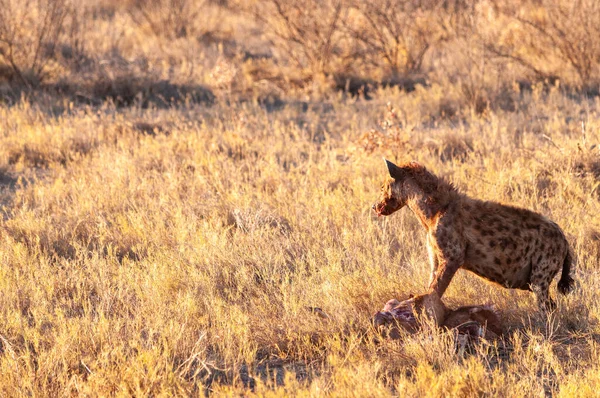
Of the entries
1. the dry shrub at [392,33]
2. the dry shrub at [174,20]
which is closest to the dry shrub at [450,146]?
the dry shrub at [392,33]

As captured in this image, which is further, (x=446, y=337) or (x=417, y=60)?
(x=417, y=60)

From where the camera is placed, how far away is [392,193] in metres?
4.75

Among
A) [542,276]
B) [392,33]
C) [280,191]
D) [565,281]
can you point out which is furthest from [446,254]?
[392,33]

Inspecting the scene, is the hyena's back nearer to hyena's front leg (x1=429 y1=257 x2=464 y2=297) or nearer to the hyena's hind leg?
the hyena's hind leg

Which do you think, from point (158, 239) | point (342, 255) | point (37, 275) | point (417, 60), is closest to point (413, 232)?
point (342, 255)

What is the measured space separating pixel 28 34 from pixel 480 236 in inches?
433

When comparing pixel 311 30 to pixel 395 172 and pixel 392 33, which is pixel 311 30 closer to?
pixel 392 33

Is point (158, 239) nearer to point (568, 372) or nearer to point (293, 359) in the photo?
point (293, 359)

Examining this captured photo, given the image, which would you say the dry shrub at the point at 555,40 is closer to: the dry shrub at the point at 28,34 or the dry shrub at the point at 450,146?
the dry shrub at the point at 450,146

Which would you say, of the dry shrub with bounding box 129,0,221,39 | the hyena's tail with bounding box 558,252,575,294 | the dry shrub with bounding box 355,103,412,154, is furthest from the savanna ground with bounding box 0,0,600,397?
the dry shrub with bounding box 129,0,221,39

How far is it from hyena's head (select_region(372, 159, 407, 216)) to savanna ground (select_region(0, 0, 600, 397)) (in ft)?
2.13

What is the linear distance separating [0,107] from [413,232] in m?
7.45

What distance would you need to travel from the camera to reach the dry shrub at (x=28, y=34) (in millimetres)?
12758

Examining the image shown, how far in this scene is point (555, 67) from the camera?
12820 millimetres
